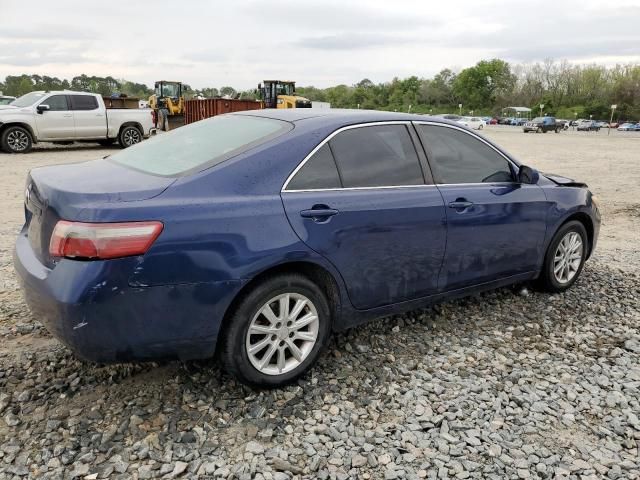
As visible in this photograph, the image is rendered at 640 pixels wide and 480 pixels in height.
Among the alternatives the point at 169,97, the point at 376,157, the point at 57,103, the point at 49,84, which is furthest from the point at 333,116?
the point at 49,84

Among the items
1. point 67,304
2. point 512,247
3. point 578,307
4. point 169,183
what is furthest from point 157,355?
point 578,307

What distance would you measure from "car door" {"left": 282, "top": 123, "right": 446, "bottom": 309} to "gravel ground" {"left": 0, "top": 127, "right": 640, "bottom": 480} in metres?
0.54

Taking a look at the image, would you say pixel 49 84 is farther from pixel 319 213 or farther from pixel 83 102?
pixel 319 213

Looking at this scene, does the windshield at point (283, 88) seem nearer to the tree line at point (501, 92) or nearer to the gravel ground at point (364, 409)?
the gravel ground at point (364, 409)

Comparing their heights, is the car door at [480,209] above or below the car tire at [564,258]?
above

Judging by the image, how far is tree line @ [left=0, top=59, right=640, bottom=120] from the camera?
93.1 m

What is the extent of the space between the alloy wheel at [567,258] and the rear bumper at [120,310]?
320cm

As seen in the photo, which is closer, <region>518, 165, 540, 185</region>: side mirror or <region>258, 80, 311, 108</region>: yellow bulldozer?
<region>518, 165, 540, 185</region>: side mirror

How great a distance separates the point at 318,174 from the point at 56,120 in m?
14.5

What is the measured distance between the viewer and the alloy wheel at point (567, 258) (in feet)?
15.5

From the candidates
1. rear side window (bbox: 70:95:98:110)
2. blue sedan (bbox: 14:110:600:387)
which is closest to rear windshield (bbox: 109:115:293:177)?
blue sedan (bbox: 14:110:600:387)

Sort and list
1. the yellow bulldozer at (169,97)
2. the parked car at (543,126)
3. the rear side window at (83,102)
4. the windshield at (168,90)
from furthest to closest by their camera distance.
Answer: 1. the parked car at (543,126)
2. the windshield at (168,90)
3. the yellow bulldozer at (169,97)
4. the rear side window at (83,102)

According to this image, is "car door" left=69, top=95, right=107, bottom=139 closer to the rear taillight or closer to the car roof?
the car roof

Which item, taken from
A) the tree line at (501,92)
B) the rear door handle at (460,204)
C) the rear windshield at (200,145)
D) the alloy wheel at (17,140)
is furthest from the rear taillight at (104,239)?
the tree line at (501,92)
